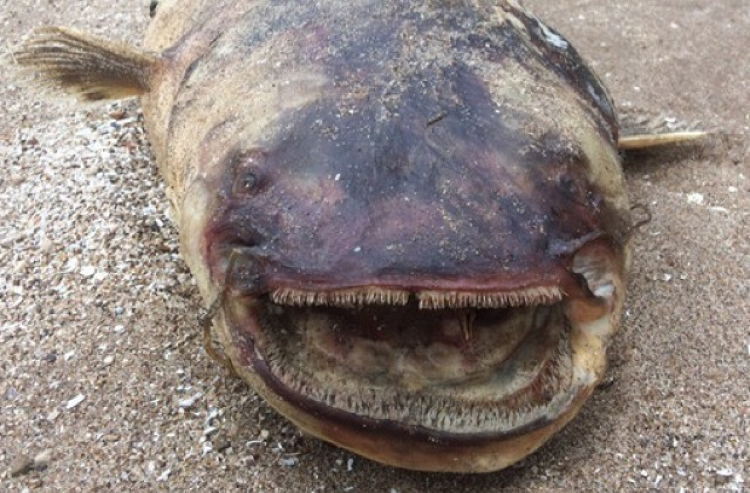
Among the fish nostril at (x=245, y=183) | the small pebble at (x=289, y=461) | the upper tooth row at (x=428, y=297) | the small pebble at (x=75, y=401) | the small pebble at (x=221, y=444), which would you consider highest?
the fish nostril at (x=245, y=183)

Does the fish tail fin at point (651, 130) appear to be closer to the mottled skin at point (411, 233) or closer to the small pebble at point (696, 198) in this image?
the small pebble at point (696, 198)

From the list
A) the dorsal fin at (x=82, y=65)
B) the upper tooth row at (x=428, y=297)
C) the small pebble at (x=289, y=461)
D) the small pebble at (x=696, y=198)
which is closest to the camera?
the upper tooth row at (x=428, y=297)

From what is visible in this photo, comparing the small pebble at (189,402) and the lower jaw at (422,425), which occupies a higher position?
the lower jaw at (422,425)

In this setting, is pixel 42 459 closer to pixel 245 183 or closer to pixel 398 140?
pixel 245 183

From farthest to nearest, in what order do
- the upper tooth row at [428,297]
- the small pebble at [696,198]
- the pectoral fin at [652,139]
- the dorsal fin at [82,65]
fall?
the pectoral fin at [652,139], the small pebble at [696,198], the dorsal fin at [82,65], the upper tooth row at [428,297]

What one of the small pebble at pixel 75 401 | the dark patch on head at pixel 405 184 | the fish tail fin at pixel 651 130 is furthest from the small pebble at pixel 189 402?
the fish tail fin at pixel 651 130

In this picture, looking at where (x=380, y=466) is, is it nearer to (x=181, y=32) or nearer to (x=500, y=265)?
(x=500, y=265)

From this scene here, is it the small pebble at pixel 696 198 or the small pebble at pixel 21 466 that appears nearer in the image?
the small pebble at pixel 21 466

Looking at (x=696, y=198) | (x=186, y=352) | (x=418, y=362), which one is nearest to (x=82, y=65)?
(x=186, y=352)
